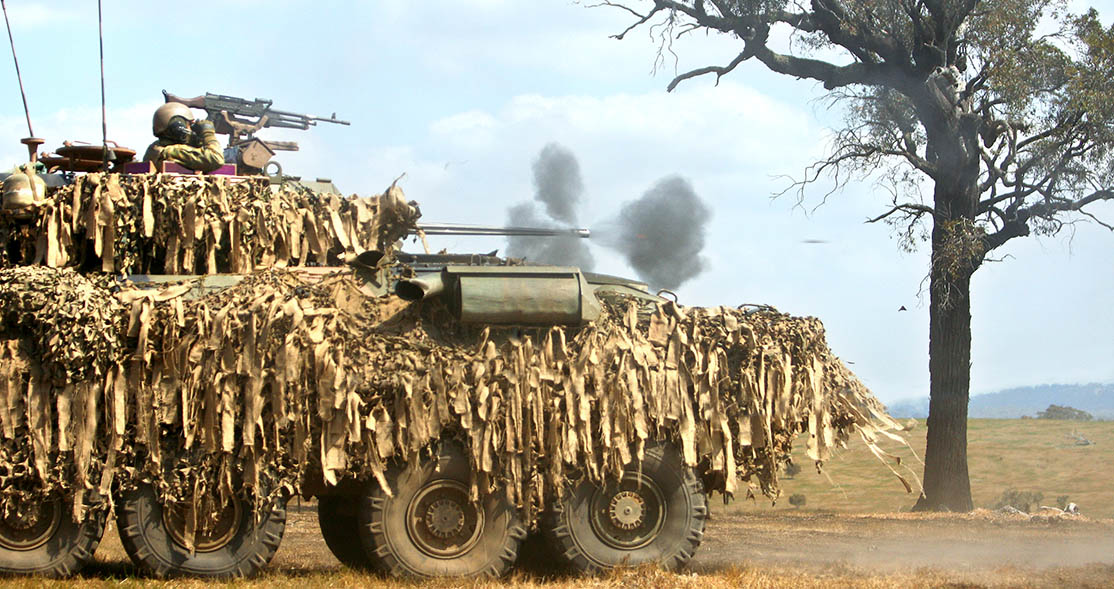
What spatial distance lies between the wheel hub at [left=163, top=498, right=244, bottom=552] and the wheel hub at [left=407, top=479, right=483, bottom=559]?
1485 millimetres

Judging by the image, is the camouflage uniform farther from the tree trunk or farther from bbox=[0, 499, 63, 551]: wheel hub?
the tree trunk

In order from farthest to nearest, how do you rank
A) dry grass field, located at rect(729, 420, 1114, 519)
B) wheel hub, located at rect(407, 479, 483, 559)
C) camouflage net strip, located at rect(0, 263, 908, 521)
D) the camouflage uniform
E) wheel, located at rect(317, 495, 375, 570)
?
dry grass field, located at rect(729, 420, 1114, 519), the camouflage uniform, wheel, located at rect(317, 495, 375, 570), wheel hub, located at rect(407, 479, 483, 559), camouflage net strip, located at rect(0, 263, 908, 521)

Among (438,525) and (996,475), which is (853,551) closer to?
(438,525)

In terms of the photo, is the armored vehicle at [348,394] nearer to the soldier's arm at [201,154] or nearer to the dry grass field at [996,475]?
the soldier's arm at [201,154]

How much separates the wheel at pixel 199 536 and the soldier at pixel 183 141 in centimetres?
366

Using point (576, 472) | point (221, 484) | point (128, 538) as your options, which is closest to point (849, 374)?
point (576, 472)

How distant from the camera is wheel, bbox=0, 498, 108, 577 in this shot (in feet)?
34.0

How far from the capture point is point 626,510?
1130 cm

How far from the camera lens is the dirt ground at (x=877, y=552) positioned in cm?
1116

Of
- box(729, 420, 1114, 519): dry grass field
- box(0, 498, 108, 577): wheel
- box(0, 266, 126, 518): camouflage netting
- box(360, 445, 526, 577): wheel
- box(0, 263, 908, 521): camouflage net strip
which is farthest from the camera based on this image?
box(729, 420, 1114, 519): dry grass field

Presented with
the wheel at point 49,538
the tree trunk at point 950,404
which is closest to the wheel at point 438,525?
the wheel at point 49,538

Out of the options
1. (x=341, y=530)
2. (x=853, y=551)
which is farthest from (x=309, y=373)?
(x=853, y=551)

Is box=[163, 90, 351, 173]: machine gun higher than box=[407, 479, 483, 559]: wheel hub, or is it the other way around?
box=[163, 90, 351, 173]: machine gun

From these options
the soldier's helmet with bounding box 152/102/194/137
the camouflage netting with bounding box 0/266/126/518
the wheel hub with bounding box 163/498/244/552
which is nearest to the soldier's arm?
the soldier's helmet with bounding box 152/102/194/137
